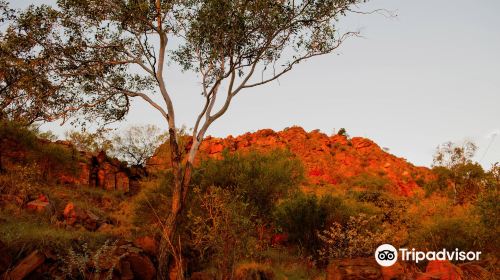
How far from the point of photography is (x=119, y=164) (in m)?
26.2

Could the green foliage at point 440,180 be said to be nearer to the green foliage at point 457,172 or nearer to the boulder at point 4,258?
the green foliage at point 457,172

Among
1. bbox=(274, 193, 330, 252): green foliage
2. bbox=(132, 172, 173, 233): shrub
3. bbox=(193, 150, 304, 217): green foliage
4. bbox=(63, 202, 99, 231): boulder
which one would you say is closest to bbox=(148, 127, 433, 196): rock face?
bbox=(193, 150, 304, 217): green foliage

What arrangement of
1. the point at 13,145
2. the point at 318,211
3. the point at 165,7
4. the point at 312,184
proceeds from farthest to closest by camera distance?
1. the point at 312,184
2. the point at 13,145
3. the point at 318,211
4. the point at 165,7

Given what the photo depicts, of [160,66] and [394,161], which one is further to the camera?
[394,161]

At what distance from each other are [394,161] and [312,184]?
53.5ft

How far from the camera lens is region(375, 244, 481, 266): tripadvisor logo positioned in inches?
381

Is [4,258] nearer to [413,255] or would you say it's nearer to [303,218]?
[413,255]

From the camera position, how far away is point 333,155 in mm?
48844

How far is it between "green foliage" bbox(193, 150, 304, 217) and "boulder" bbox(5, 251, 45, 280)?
8233mm

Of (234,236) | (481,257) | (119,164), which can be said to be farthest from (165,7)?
(119,164)

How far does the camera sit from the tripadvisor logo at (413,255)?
9.68m

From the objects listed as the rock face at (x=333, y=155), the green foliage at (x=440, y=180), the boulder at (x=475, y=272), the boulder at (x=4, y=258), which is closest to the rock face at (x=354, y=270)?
the boulder at (x=475, y=272)

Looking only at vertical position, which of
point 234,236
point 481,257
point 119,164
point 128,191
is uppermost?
point 119,164

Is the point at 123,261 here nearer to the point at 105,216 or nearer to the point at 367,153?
the point at 105,216
